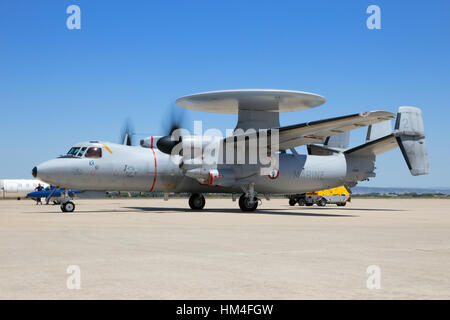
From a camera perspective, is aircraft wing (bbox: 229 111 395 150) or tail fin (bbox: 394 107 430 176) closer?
aircraft wing (bbox: 229 111 395 150)

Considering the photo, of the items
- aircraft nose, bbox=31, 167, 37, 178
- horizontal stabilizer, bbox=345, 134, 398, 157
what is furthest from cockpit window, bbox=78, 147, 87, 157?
horizontal stabilizer, bbox=345, 134, 398, 157

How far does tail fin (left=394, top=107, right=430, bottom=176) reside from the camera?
90.6 ft

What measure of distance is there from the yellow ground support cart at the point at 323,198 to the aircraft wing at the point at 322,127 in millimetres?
13420

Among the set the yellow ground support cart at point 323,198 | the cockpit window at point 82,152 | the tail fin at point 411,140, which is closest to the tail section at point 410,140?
the tail fin at point 411,140

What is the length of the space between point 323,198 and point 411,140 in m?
12.1

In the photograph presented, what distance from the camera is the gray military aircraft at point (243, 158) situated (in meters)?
23.6

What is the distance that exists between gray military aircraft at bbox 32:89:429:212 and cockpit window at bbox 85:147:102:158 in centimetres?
5

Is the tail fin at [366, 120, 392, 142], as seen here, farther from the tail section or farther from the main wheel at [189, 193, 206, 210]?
the main wheel at [189, 193, 206, 210]

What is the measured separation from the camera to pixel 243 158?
25.6m

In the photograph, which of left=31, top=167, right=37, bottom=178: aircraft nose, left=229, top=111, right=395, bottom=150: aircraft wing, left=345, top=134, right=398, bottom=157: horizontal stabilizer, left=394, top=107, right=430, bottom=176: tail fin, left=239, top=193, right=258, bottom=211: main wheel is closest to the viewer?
left=229, top=111, right=395, bottom=150: aircraft wing
